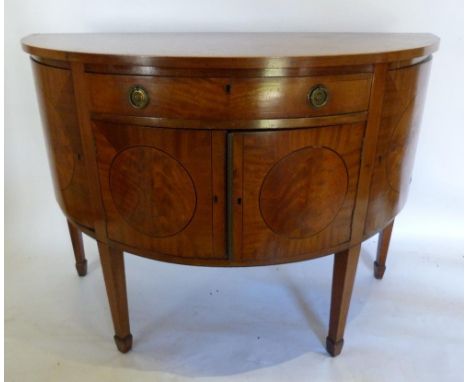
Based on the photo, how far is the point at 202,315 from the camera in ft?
4.88

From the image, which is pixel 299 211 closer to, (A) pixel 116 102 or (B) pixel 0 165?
(A) pixel 116 102

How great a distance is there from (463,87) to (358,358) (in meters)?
1.00

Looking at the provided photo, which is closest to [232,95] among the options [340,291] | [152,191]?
[152,191]

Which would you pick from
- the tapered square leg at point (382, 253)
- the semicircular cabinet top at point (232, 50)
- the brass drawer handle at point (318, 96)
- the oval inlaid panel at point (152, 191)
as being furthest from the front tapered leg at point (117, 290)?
the tapered square leg at point (382, 253)

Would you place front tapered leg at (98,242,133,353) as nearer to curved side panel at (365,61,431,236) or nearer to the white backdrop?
the white backdrop

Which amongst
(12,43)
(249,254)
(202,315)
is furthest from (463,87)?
(12,43)

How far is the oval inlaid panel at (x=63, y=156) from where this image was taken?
1.10 meters

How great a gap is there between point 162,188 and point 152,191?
25 millimetres

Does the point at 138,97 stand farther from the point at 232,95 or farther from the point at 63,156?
the point at 63,156

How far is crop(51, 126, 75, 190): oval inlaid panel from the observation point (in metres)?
1.10

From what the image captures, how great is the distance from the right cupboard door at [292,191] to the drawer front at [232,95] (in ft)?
0.15

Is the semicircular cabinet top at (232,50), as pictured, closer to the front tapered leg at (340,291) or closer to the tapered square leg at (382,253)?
the front tapered leg at (340,291)

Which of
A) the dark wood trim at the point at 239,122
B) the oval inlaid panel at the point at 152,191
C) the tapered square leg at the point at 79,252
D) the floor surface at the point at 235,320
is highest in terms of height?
the dark wood trim at the point at 239,122

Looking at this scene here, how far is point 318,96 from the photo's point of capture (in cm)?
92
